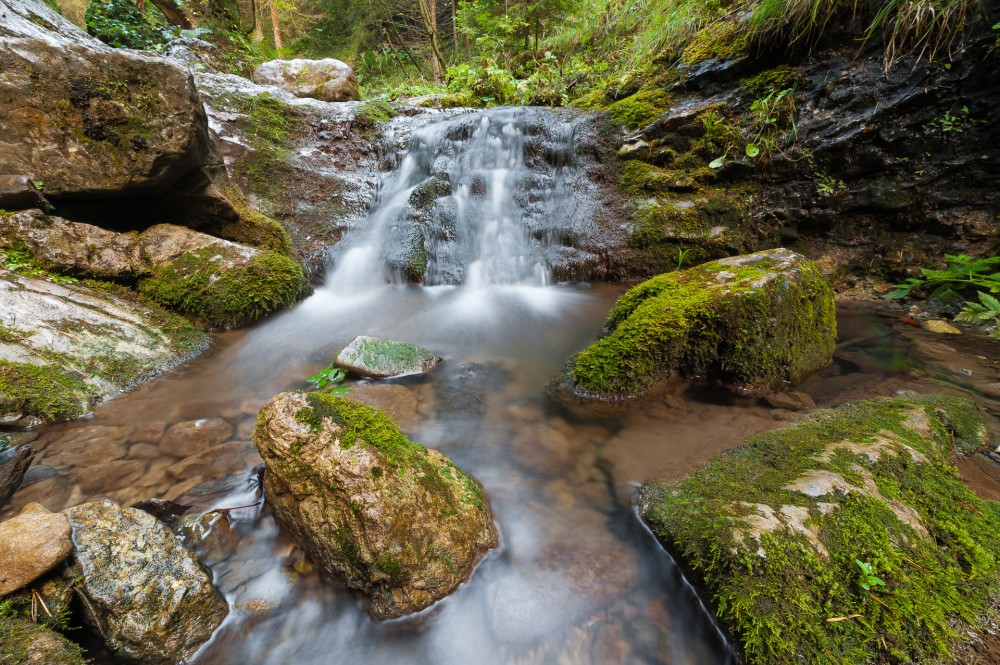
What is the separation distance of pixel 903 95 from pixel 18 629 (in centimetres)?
747

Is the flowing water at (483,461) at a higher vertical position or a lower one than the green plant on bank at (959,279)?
lower

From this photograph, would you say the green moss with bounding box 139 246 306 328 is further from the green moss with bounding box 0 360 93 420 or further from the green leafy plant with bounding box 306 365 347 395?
the green leafy plant with bounding box 306 365 347 395

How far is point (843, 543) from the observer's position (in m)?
1.41

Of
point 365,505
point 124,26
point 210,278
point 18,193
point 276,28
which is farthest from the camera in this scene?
point 276,28

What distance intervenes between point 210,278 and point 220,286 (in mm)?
138

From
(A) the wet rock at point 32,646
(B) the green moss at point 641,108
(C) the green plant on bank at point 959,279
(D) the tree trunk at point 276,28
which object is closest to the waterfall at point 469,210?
(B) the green moss at point 641,108

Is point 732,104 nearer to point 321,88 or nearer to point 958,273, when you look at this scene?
point 958,273

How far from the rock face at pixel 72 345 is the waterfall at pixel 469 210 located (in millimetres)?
2132

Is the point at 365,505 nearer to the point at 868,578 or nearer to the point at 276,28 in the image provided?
the point at 868,578

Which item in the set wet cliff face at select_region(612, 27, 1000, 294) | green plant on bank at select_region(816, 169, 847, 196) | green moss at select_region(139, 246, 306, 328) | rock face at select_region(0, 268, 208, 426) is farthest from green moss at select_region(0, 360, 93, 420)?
green plant on bank at select_region(816, 169, 847, 196)

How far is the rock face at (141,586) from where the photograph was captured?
53.6 inches

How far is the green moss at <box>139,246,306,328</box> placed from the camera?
3.98 meters

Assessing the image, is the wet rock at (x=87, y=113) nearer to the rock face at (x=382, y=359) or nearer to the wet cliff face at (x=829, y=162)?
the rock face at (x=382, y=359)

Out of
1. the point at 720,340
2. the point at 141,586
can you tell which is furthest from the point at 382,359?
the point at 720,340
